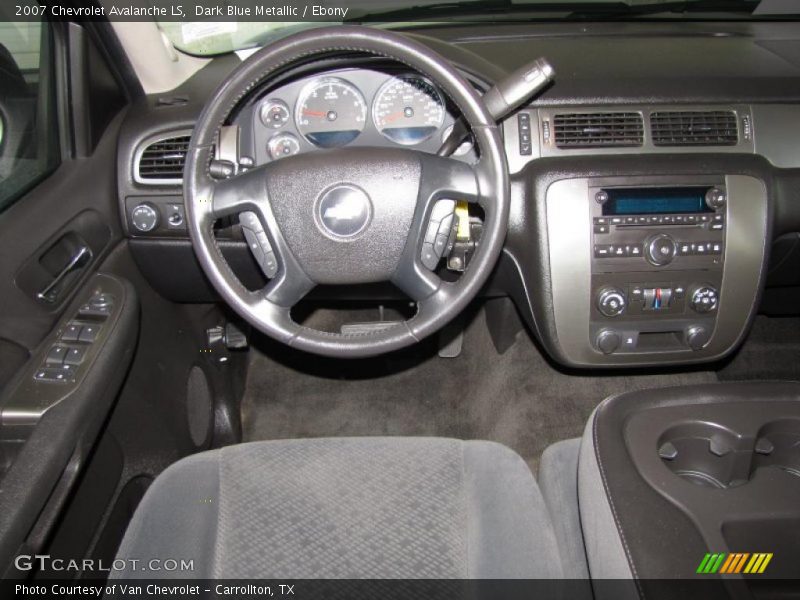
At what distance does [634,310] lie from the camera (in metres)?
1.65

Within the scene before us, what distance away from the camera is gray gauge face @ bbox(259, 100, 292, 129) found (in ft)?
5.15

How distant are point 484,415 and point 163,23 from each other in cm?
155

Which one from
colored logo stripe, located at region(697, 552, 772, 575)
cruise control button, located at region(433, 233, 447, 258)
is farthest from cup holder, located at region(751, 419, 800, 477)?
cruise control button, located at region(433, 233, 447, 258)

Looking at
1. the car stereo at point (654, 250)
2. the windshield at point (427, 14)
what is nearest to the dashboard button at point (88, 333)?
the windshield at point (427, 14)

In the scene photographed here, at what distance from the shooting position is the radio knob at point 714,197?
158 cm

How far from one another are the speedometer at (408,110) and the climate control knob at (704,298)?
0.77 metres

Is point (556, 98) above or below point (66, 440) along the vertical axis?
above

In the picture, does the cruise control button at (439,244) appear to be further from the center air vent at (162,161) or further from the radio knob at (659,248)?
the center air vent at (162,161)

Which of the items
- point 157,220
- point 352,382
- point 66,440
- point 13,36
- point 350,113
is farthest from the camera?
point 352,382

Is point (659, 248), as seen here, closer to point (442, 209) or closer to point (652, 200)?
point (652, 200)

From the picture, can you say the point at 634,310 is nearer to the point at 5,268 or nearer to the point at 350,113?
the point at 350,113

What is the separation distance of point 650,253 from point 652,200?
13cm

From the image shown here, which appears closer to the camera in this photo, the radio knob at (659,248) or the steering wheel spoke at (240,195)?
the steering wheel spoke at (240,195)

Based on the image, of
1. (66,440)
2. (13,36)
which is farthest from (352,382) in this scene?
(13,36)
